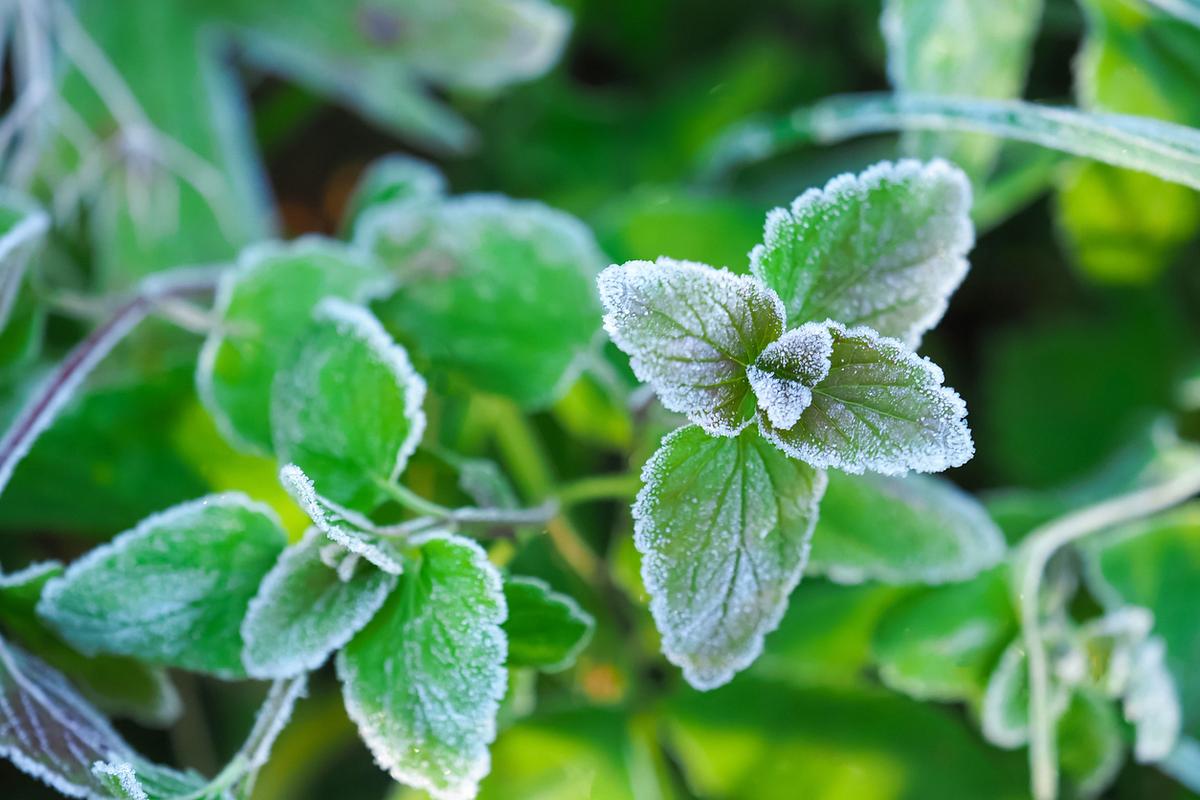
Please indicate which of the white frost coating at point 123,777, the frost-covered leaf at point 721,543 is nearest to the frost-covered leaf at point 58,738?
the white frost coating at point 123,777

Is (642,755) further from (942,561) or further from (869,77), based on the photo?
(869,77)

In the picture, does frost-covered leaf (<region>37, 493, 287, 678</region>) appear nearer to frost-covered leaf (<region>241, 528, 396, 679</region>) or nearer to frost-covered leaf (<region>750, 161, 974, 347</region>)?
frost-covered leaf (<region>241, 528, 396, 679</region>)

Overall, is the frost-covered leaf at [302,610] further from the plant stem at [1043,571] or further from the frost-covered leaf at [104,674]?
the plant stem at [1043,571]

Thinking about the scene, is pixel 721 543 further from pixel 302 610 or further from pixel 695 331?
pixel 302 610

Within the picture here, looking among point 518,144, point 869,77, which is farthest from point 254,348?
point 869,77

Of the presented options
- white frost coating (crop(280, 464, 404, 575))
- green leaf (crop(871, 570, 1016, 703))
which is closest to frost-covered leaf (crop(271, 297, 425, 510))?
white frost coating (crop(280, 464, 404, 575))

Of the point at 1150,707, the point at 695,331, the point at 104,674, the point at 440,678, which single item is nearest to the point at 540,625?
the point at 440,678
